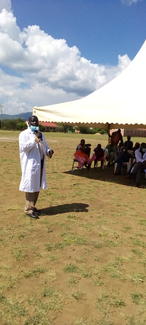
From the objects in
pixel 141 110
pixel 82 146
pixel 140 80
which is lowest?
pixel 82 146

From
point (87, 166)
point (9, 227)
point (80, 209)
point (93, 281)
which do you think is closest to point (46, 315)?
point (93, 281)

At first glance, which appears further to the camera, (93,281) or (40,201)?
(40,201)

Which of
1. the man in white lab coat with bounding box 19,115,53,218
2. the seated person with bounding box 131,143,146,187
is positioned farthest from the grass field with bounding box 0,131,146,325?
the seated person with bounding box 131,143,146,187

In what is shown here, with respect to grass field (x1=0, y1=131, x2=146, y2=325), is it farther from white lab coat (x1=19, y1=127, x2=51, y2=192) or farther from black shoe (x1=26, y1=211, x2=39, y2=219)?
white lab coat (x1=19, y1=127, x2=51, y2=192)

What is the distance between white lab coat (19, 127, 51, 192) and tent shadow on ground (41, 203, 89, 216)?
0.77 metres

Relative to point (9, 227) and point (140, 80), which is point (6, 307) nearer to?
point (9, 227)

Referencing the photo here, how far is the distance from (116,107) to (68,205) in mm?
3897

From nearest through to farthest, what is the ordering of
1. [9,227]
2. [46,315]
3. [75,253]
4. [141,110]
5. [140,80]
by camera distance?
1. [46,315]
2. [75,253]
3. [9,227]
4. [141,110]
5. [140,80]

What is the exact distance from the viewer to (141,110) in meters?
9.21

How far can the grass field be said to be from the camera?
10.5 ft

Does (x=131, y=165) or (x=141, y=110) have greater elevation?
(x=141, y=110)

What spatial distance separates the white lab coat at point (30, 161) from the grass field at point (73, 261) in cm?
60

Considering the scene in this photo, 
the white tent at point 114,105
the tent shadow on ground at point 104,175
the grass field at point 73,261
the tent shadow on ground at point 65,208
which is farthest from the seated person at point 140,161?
the tent shadow on ground at point 65,208

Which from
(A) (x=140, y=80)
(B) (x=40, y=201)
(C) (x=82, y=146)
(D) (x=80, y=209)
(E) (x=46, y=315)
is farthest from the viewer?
(C) (x=82, y=146)
